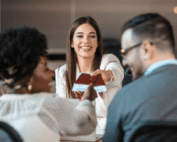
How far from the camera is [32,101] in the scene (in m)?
0.75

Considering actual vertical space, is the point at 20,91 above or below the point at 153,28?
below

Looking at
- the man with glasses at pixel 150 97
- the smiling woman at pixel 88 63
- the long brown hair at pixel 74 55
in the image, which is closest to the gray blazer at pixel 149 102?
the man with glasses at pixel 150 97

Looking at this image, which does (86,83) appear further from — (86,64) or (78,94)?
(86,64)

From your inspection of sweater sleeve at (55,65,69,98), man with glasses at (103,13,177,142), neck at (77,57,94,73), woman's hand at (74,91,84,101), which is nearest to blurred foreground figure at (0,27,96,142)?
man with glasses at (103,13,177,142)

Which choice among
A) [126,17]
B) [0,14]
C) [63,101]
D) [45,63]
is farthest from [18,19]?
[63,101]

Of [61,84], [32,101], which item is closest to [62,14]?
[61,84]

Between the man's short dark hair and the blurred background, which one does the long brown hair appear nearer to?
the man's short dark hair

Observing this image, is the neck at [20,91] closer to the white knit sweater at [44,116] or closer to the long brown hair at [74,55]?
the white knit sweater at [44,116]

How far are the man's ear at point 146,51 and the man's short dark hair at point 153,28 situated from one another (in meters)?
0.03

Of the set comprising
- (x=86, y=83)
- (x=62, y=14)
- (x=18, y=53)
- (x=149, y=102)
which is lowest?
(x=86, y=83)

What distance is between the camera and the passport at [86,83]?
1.28m

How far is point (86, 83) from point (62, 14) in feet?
6.79

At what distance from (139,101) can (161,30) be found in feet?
1.05

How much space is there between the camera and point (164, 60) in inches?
31.2
